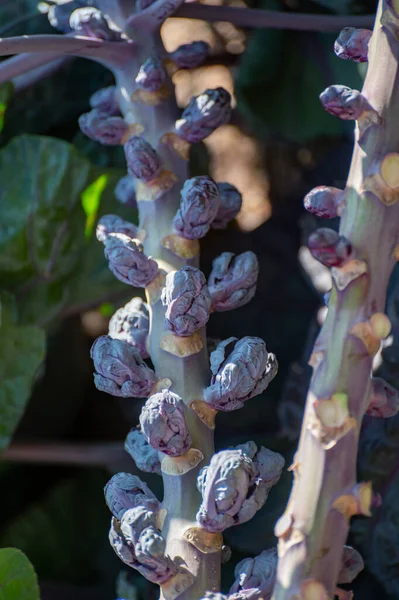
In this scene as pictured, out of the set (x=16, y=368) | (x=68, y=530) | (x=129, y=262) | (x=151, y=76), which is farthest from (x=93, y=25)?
(x=68, y=530)

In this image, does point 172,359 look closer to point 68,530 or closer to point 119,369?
point 119,369

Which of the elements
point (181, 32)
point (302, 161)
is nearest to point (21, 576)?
point (302, 161)

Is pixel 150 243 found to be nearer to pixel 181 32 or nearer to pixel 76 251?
pixel 76 251

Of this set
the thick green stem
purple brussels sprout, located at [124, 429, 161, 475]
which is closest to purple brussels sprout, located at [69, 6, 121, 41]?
the thick green stem

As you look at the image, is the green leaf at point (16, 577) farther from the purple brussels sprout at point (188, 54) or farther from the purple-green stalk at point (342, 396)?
the purple brussels sprout at point (188, 54)

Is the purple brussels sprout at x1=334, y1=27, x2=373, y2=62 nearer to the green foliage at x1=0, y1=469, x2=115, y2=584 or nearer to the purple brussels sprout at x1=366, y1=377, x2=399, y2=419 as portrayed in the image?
the purple brussels sprout at x1=366, y1=377, x2=399, y2=419
